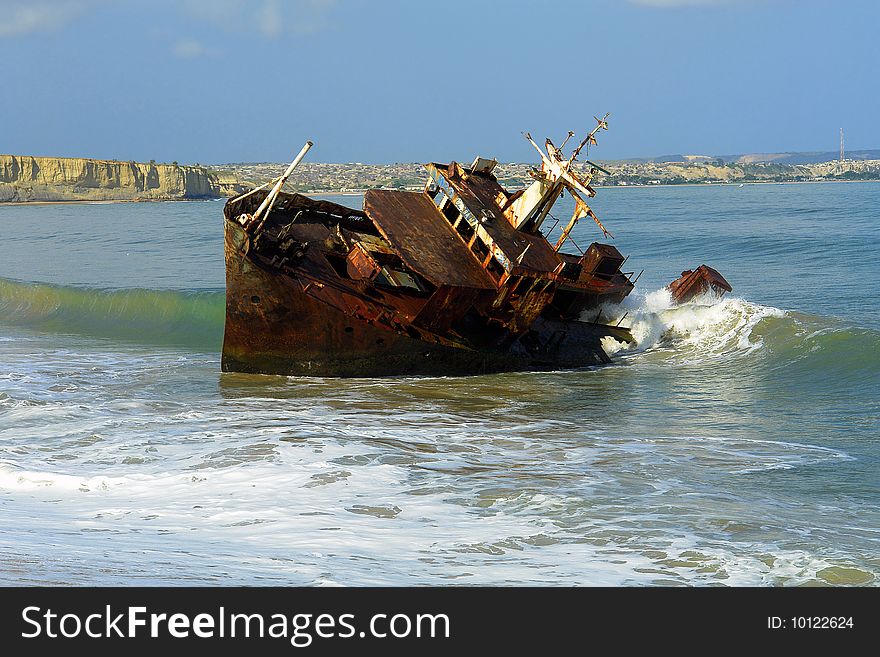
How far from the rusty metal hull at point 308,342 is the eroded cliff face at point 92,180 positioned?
10607cm

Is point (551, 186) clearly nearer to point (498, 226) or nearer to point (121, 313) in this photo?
point (498, 226)

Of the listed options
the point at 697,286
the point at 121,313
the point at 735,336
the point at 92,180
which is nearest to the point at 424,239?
the point at 735,336

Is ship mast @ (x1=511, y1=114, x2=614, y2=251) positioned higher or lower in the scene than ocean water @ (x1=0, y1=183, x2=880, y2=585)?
higher

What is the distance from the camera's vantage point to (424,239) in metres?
14.7

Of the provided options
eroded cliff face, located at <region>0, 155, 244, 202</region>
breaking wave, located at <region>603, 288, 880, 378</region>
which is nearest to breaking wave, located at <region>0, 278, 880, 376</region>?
breaking wave, located at <region>603, 288, 880, 378</region>

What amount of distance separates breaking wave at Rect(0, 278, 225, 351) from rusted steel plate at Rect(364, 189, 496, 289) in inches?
245

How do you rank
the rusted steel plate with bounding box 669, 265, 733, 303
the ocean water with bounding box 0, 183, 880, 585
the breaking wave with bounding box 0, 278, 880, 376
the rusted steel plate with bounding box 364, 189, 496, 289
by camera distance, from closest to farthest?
the ocean water with bounding box 0, 183, 880, 585, the rusted steel plate with bounding box 364, 189, 496, 289, the breaking wave with bounding box 0, 278, 880, 376, the rusted steel plate with bounding box 669, 265, 733, 303

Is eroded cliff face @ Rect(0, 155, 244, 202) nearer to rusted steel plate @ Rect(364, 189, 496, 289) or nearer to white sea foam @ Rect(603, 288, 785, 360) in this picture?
white sea foam @ Rect(603, 288, 785, 360)

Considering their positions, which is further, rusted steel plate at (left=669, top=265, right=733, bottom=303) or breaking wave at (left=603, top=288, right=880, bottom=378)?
rusted steel plate at (left=669, top=265, right=733, bottom=303)

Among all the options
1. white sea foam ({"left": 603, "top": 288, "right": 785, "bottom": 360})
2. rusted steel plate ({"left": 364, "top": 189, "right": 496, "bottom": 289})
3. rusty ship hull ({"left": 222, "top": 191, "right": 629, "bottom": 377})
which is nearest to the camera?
rusty ship hull ({"left": 222, "top": 191, "right": 629, "bottom": 377})

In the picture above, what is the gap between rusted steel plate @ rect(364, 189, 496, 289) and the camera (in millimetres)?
14023

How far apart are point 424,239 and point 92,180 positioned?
374 feet

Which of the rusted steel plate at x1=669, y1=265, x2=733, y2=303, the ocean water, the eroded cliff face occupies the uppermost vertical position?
the eroded cliff face
